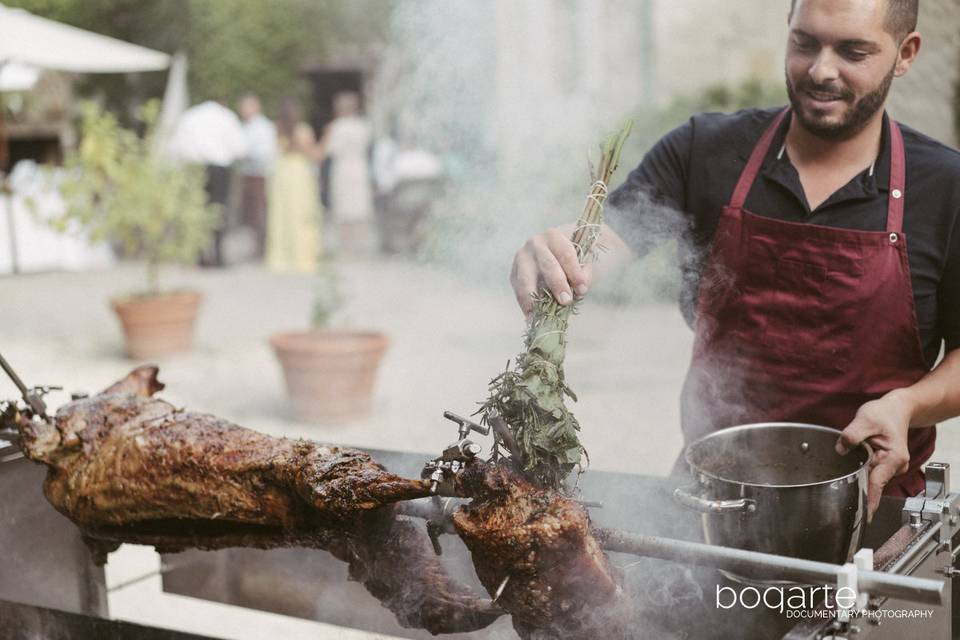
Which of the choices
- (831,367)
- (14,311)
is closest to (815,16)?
(831,367)

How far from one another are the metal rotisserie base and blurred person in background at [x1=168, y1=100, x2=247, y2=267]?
37.0 feet

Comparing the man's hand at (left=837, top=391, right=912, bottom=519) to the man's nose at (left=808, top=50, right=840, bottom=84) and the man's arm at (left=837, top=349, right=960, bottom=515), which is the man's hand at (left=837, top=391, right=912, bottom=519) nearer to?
the man's arm at (left=837, top=349, right=960, bottom=515)

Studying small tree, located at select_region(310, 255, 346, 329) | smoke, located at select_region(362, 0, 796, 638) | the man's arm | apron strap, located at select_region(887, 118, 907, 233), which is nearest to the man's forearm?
the man's arm

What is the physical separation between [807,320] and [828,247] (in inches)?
8.1

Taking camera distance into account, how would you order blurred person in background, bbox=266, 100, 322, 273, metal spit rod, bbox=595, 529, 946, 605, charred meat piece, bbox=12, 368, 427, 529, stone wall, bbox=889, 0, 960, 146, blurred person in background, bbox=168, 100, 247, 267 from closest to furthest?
metal spit rod, bbox=595, 529, 946, 605, charred meat piece, bbox=12, 368, 427, 529, stone wall, bbox=889, 0, 960, 146, blurred person in background, bbox=266, 100, 322, 273, blurred person in background, bbox=168, 100, 247, 267

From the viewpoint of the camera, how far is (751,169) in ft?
9.27

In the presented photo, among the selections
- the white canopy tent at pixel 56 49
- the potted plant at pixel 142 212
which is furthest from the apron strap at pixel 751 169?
the white canopy tent at pixel 56 49

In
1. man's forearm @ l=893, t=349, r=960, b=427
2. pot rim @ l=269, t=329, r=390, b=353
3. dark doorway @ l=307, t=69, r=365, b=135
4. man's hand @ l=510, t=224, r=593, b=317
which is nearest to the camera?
man's hand @ l=510, t=224, r=593, b=317

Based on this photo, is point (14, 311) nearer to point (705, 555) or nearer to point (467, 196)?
point (467, 196)

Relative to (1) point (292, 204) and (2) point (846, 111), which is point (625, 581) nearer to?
(2) point (846, 111)

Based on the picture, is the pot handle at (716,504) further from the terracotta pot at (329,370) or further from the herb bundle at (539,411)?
the terracotta pot at (329,370)

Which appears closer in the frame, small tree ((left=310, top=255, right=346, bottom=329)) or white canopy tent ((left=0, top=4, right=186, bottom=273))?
small tree ((left=310, top=255, right=346, bottom=329))

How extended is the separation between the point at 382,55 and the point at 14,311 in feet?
43.1

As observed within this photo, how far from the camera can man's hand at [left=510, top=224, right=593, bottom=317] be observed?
6.90 ft
